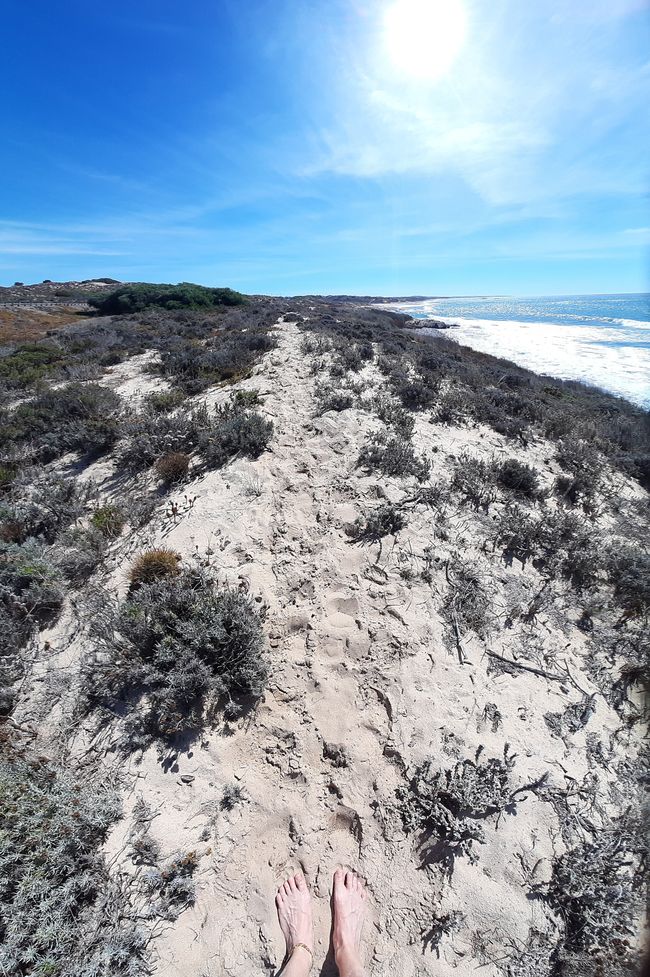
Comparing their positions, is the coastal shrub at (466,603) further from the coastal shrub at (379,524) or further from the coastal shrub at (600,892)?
the coastal shrub at (600,892)

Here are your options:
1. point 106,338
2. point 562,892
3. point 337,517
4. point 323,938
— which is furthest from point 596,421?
point 106,338

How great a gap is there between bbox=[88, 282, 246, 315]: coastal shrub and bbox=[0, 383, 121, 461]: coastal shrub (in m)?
25.4

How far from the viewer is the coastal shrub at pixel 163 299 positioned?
30.5 meters

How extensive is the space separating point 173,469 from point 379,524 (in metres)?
3.41

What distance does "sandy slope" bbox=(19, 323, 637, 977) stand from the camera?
2369 millimetres

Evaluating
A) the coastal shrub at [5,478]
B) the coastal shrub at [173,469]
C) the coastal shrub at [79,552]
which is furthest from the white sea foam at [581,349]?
the coastal shrub at [5,478]

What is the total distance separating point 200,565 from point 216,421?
359 centimetres

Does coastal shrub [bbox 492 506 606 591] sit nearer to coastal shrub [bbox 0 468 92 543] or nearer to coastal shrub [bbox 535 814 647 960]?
coastal shrub [bbox 535 814 647 960]

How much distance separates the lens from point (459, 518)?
213 inches

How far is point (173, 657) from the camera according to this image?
3.30 meters

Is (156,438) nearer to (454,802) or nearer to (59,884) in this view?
(59,884)

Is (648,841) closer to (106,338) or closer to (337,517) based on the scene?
(337,517)

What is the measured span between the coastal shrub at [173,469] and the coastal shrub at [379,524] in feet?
9.64

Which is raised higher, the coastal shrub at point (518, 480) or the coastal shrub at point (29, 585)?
the coastal shrub at point (518, 480)
